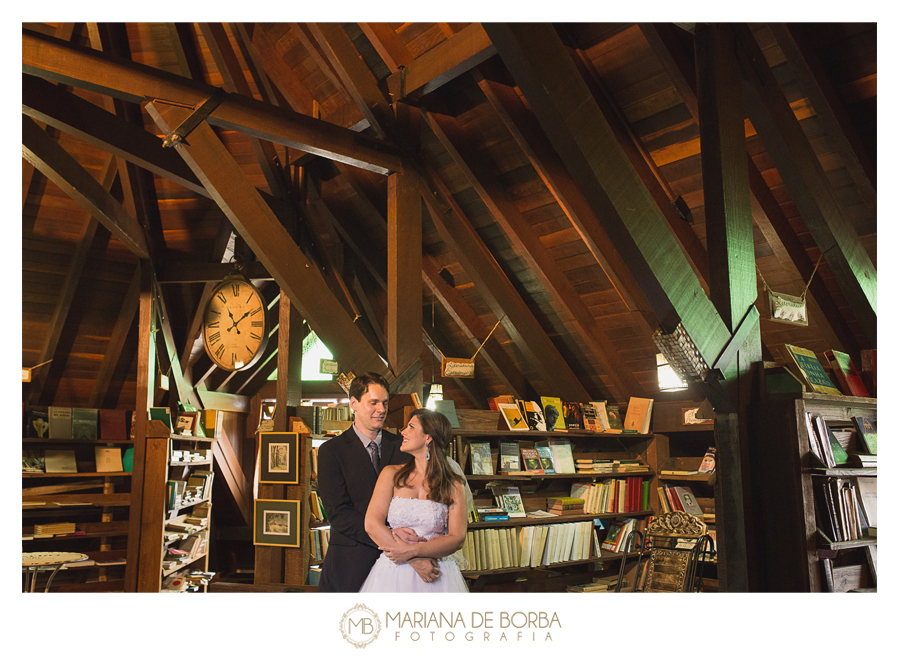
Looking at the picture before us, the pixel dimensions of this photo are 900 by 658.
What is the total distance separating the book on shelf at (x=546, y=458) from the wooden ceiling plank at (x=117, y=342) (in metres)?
3.90

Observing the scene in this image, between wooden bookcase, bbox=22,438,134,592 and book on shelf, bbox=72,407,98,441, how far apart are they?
0.06m

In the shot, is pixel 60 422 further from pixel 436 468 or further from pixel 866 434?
pixel 866 434

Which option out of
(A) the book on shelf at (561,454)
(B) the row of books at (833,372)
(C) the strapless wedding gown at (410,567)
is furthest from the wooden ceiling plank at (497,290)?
(C) the strapless wedding gown at (410,567)

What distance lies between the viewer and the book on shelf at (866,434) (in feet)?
11.5

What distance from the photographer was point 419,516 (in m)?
2.95

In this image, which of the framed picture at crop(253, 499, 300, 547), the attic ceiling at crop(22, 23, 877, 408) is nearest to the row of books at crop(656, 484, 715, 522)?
the attic ceiling at crop(22, 23, 877, 408)

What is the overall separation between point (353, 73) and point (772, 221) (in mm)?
2852

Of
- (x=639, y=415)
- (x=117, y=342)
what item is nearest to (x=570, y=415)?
(x=639, y=415)

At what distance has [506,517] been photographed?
4.95 meters

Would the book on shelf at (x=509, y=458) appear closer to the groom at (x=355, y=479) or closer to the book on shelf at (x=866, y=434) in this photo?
the groom at (x=355, y=479)

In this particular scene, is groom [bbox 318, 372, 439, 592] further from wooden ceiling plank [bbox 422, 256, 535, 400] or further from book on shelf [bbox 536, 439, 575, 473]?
wooden ceiling plank [bbox 422, 256, 535, 400]
